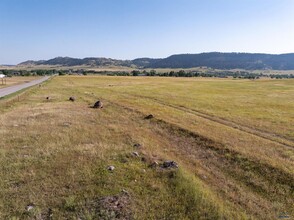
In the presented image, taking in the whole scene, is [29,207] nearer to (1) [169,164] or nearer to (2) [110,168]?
(2) [110,168]

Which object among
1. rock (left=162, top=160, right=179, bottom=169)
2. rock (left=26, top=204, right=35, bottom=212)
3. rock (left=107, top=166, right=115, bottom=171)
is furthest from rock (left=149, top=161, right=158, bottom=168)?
rock (left=26, top=204, right=35, bottom=212)

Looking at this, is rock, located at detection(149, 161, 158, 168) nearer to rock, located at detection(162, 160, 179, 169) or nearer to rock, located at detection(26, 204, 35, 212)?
rock, located at detection(162, 160, 179, 169)

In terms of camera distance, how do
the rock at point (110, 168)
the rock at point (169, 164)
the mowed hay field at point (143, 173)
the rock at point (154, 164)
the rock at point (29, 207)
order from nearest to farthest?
1. the rock at point (29, 207)
2. the mowed hay field at point (143, 173)
3. the rock at point (110, 168)
4. the rock at point (169, 164)
5. the rock at point (154, 164)

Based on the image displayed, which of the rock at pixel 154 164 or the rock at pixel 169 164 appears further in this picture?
the rock at pixel 154 164

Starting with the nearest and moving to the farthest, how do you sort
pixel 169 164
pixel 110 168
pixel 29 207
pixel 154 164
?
1. pixel 29 207
2. pixel 110 168
3. pixel 169 164
4. pixel 154 164

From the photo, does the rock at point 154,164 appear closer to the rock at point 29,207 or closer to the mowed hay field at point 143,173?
the mowed hay field at point 143,173

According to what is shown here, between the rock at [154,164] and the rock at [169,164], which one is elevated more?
the rock at [169,164]

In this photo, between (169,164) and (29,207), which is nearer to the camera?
(29,207)

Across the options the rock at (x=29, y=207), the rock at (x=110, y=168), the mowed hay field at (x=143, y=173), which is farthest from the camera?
the rock at (x=110, y=168)

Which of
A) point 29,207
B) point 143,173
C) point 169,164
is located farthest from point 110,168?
point 29,207

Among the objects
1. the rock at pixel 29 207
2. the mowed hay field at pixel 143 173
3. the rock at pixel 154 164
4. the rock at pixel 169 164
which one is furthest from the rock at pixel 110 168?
the rock at pixel 29 207

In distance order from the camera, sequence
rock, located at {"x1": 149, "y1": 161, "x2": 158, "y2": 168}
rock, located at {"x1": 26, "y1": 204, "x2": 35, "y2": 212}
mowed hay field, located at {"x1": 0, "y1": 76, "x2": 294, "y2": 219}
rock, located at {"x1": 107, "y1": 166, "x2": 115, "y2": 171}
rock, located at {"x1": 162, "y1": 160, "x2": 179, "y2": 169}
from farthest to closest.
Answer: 1. rock, located at {"x1": 149, "y1": 161, "x2": 158, "y2": 168}
2. rock, located at {"x1": 162, "y1": 160, "x2": 179, "y2": 169}
3. rock, located at {"x1": 107, "y1": 166, "x2": 115, "y2": 171}
4. mowed hay field, located at {"x1": 0, "y1": 76, "x2": 294, "y2": 219}
5. rock, located at {"x1": 26, "y1": 204, "x2": 35, "y2": 212}

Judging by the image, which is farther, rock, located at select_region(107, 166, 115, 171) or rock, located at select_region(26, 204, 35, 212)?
rock, located at select_region(107, 166, 115, 171)

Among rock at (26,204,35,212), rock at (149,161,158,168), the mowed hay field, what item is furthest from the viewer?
rock at (149,161,158,168)
